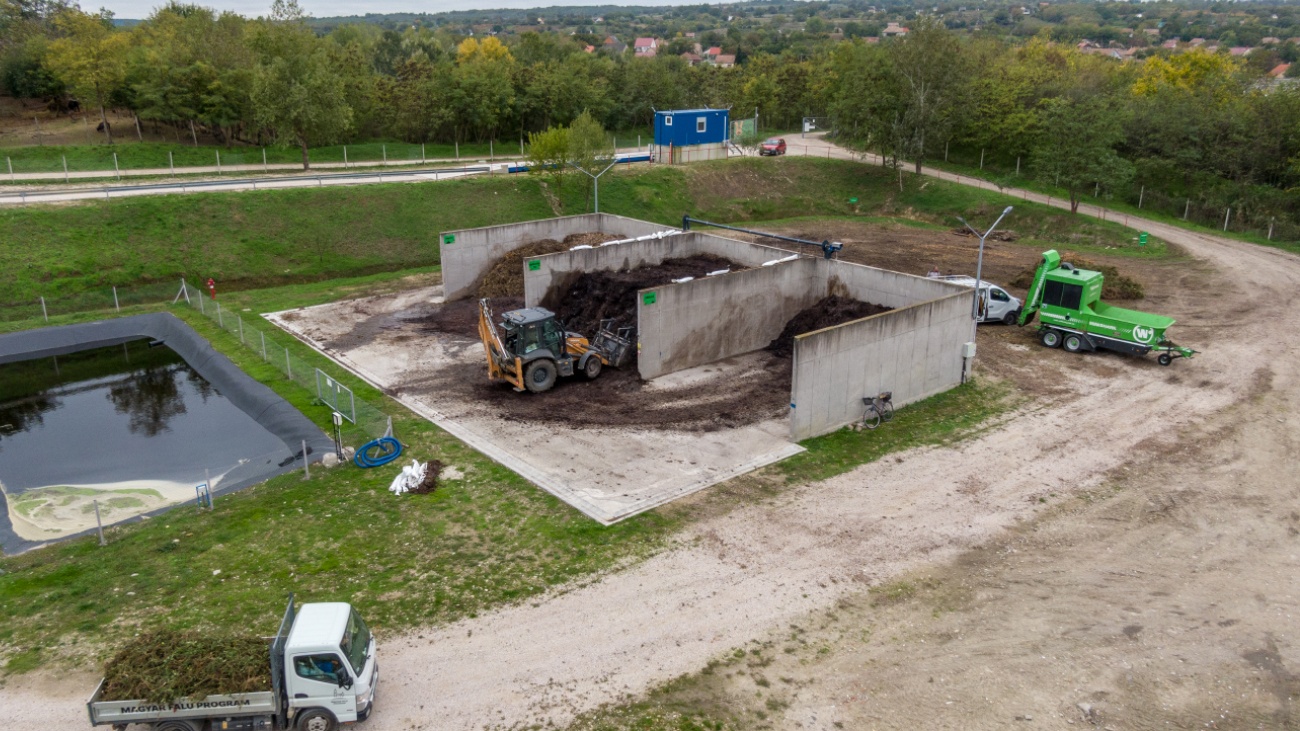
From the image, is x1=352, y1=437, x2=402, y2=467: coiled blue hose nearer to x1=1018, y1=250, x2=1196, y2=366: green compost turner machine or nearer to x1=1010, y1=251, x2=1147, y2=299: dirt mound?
x1=1018, y1=250, x2=1196, y2=366: green compost turner machine

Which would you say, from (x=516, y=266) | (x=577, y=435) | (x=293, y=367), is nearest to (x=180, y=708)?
(x=577, y=435)

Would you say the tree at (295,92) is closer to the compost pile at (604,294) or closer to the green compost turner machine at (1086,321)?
the compost pile at (604,294)

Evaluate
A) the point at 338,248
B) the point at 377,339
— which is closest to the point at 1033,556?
the point at 377,339

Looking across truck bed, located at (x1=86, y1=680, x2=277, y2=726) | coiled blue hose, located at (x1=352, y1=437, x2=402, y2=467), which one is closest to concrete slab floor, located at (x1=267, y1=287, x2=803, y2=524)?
coiled blue hose, located at (x1=352, y1=437, x2=402, y2=467)

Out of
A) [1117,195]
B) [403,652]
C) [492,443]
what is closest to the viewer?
[403,652]

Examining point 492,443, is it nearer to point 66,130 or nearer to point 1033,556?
point 1033,556

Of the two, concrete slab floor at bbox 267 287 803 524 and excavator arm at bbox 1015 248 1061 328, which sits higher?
excavator arm at bbox 1015 248 1061 328
